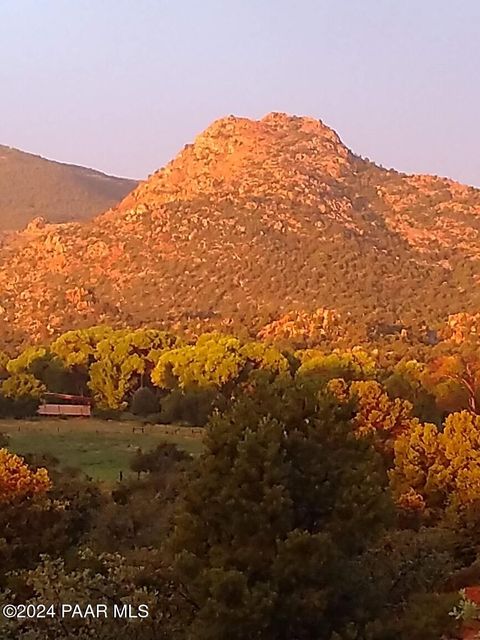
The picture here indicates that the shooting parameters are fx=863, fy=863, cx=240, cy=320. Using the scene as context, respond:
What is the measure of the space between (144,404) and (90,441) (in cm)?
932

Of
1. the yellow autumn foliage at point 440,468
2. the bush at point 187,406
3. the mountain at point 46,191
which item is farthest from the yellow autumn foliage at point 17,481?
the mountain at point 46,191

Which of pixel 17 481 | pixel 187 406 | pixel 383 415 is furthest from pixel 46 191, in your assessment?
pixel 17 481

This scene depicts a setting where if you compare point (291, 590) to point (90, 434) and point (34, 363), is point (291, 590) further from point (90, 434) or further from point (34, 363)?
point (34, 363)

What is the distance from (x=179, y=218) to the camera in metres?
68.7

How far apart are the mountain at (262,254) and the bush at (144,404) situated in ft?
45.9

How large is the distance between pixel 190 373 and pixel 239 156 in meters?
37.3

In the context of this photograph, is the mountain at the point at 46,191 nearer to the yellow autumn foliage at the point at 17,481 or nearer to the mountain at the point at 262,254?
the mountain at the point at 262,254

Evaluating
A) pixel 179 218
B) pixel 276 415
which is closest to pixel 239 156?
pixel 179 218

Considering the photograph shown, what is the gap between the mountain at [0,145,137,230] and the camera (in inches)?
4072

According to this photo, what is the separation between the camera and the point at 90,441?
33094 mm

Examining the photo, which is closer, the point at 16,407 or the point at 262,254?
the point at 16,407

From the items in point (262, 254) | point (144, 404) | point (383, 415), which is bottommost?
point (144, 404)

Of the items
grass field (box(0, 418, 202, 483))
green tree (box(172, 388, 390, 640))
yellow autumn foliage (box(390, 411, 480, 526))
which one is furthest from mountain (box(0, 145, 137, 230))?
green tree (box(172, 388, 390, 640))

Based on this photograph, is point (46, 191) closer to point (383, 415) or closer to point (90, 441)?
point (90, 441)
